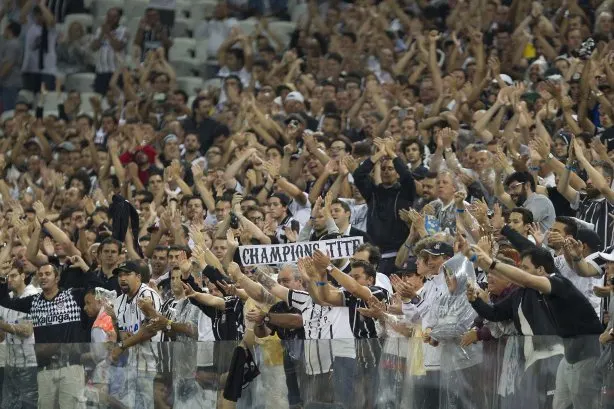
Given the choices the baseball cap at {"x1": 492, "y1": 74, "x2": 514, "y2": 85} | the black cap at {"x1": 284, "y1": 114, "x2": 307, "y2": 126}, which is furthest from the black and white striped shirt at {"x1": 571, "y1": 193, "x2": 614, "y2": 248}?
the black cap at {"x1": 284, "y1": 114, "x2": 307, "y2": 126}

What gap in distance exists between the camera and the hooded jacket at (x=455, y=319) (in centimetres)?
1071

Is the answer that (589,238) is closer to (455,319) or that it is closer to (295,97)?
(455,319)

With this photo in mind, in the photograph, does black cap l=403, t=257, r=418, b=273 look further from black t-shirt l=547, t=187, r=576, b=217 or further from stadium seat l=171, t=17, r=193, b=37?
stadium seat l=171, t=17, r=193, b=37

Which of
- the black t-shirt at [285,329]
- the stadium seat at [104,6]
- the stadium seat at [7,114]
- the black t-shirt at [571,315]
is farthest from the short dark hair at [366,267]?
the stadium seat at [104,6]

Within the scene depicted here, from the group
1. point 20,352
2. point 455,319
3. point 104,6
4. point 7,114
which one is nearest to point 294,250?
point 455,319

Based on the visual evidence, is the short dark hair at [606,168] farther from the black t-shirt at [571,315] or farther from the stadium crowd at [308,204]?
the black t-shirt at [571,315]

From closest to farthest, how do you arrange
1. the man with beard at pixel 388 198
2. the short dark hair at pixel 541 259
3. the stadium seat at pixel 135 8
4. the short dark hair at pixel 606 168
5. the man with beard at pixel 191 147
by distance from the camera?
the short dark hair at pixel 541 259 → the short dark hair at pixel 606 168 → the man with beard at pixel 388 198 → the man with beard at pixel 191 147 → the stadium seat at pixel 135 8

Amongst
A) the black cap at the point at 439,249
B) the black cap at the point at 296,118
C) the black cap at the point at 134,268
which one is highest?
the black cap at the point at 296,118

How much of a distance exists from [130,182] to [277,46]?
521 cm

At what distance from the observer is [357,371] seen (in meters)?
11.4

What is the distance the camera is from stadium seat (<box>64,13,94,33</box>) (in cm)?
2619

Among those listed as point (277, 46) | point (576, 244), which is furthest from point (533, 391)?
point (277, 46)

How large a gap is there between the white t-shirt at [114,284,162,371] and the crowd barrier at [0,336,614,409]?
0.01 meters

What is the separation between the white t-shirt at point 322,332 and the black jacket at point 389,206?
3010 mm
